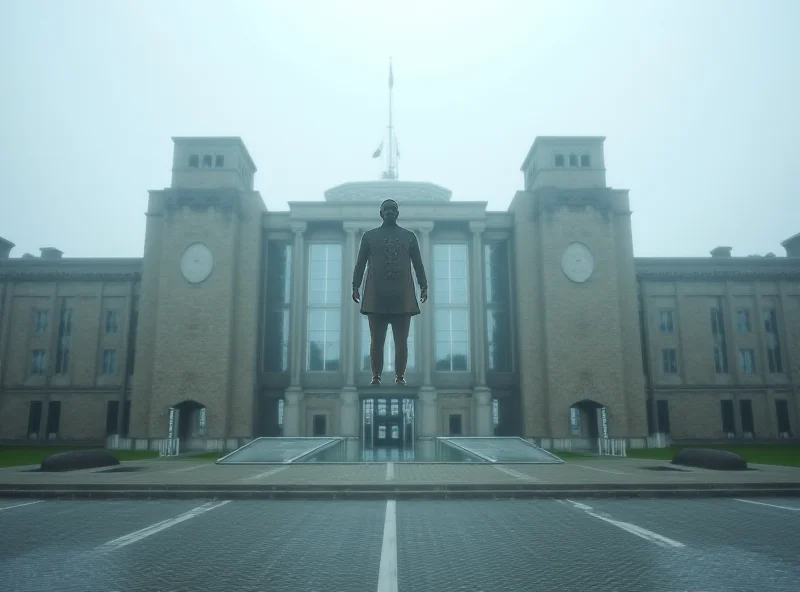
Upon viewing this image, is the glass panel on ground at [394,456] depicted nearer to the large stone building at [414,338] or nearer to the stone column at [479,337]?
the stone column at [479,337]

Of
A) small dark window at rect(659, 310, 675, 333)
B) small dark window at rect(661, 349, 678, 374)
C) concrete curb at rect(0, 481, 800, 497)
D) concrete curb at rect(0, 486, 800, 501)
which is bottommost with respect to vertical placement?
concrete curb at rect(0, 486, 800, 501)

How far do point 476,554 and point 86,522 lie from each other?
7060mm

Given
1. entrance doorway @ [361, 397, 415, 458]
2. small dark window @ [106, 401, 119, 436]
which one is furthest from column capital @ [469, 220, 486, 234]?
small dark window @ [106, 401, 119, 436]

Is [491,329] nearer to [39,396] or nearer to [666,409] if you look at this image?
[666,409]

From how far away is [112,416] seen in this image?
50.6m

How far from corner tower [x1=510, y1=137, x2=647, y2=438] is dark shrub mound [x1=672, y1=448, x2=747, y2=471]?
17671mm

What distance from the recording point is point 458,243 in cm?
4722

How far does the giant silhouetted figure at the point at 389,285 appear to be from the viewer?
5.93 m

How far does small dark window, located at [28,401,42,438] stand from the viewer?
50719mm

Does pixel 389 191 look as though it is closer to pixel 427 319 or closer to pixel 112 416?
pixel 427 319

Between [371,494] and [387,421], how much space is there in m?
30.9

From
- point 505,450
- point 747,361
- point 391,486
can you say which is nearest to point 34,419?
point 505,450

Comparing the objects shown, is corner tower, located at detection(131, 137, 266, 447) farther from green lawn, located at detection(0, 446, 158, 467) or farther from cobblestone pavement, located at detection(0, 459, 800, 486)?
cobblestone pavement, located at detection(0, 459, 800, 486)

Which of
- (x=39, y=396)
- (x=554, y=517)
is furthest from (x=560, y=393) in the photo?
Result: (x=39, y=396)
